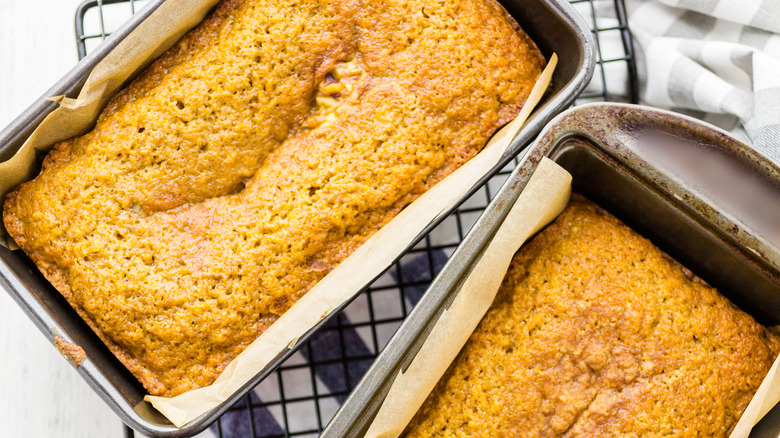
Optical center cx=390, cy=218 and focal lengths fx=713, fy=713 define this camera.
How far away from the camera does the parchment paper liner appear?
4.37 feet

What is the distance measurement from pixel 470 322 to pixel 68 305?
0.82 m

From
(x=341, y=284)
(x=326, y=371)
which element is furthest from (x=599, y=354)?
(x=326, y=371)

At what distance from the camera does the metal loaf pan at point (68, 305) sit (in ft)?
4.43

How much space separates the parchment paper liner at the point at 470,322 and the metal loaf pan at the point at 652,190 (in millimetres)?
18

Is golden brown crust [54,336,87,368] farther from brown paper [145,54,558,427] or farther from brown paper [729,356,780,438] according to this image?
brown paper [729,356,780,438]

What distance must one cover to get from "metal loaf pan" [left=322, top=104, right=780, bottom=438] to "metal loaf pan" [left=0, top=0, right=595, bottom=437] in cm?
12

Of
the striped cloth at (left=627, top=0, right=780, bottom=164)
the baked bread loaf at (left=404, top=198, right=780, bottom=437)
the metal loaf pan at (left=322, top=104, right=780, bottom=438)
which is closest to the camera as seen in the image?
the metal loaf pan at (left=322, top=104, right=780, bottom=438)

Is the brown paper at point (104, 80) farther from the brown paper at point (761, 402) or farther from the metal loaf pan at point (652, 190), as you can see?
the brown paper at point (761, 402)

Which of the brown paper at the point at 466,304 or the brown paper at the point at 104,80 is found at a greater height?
the brown paper at the point at 104,80

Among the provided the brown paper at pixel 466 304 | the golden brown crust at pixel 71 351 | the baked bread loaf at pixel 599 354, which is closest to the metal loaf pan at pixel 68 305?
the golden brown crust at pixel 71 351

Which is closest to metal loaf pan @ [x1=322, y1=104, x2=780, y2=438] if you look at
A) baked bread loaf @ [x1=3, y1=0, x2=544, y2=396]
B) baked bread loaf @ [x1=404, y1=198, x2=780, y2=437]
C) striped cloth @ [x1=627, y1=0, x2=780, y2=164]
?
baked bread loaf @ [x1=404, y1=198, x2=780, y2=437]

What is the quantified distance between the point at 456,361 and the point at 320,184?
0.45m

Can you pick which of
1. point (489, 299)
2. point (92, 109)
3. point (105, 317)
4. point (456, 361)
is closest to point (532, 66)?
point (489, 299)

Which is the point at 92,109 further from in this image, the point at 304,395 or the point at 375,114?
the point at 304,395
